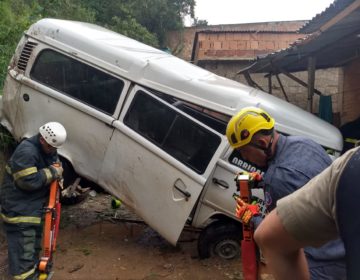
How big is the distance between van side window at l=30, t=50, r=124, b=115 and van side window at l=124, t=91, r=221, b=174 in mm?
320

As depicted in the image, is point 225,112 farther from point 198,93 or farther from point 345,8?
point 345,8

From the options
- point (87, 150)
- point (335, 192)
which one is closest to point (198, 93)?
point (87, 150)

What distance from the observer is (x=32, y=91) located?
533 centimetres

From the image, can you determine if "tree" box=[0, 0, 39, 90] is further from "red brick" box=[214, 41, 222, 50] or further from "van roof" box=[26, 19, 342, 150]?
"red brick" box=[214, 41, 222, 50]

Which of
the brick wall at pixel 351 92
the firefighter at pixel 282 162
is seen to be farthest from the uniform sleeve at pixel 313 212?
the brick wall at pixel 351 92

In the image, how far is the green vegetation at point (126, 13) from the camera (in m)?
12.4

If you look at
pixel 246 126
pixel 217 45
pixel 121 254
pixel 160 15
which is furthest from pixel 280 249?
pixel 160 15

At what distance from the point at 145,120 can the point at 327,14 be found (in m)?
2.73

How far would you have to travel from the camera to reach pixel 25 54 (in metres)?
5.42

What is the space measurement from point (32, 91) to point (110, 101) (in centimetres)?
101

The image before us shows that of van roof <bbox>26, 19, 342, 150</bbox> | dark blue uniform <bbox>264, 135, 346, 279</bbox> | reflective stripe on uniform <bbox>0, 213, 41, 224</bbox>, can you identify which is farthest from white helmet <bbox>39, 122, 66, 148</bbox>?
dark blue uniform <bbox>264, 135, 346, 279</bbox>

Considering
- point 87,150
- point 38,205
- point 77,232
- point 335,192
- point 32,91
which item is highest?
point 335,192

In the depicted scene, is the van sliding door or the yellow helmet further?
the van sliding door

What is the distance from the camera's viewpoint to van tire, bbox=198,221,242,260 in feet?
16.1
